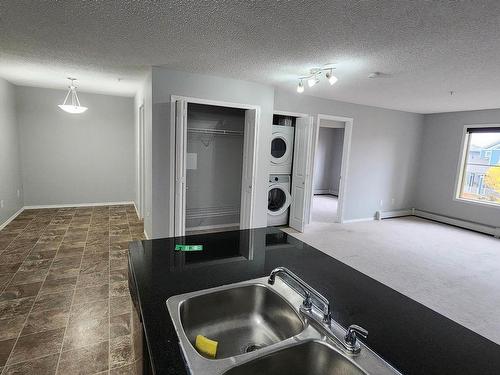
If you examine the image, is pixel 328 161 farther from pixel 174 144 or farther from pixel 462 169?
pixel 174 144

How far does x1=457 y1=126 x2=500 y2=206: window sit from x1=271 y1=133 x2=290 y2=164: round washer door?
3860 mm

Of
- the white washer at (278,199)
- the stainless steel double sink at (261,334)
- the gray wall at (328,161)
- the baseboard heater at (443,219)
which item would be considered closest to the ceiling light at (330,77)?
the white washer at (278,199)

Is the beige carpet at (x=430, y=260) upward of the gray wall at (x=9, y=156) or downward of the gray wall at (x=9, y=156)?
downward

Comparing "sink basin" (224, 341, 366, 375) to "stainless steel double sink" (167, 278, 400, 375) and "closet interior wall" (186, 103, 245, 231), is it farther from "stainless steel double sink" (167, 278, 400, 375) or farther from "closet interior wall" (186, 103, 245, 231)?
"closet interior wall" (186, 103, 245, 231)

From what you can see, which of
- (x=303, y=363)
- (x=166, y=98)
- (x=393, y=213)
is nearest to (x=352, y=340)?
(x=303, y=363)

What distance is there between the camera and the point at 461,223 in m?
5.74

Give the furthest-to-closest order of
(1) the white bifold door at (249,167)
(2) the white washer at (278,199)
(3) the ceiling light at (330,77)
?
(2) the white washer at (278,199) → (1) the white bifold door at (249,167) → (3) the ceiling light at (330,77)

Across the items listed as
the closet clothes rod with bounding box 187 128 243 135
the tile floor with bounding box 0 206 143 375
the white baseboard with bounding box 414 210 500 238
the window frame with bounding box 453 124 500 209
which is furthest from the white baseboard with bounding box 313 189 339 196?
the tile floor with bounding box 0 206 143 375

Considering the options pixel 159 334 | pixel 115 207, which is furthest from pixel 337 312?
pixel 115 207

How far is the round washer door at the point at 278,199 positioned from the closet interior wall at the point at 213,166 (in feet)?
2.18

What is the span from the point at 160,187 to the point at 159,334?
113 inches

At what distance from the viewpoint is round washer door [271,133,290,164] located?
494cm

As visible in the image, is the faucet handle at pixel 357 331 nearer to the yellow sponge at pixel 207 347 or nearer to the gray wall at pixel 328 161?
the yellow sponge at pixel 207 347

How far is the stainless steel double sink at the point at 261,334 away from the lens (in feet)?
2.72
